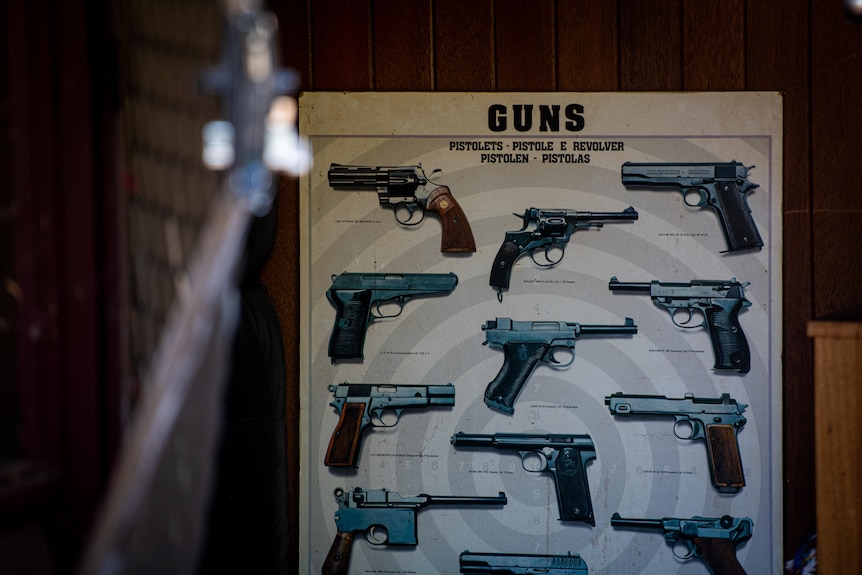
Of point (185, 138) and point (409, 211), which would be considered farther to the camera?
point (409, 211)

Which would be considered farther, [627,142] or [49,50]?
[627,142]

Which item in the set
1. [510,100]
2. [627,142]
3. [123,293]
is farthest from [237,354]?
[627,142]

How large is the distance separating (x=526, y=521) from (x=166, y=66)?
189 cm

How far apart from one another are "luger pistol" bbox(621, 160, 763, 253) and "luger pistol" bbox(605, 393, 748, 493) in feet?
1.73

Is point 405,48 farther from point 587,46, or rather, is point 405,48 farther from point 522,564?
point 522,564

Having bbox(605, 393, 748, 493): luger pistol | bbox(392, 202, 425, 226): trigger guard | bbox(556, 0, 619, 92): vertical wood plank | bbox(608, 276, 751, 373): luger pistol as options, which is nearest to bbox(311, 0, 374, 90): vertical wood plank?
bbox(392, 202, 425, 226): trigger guard

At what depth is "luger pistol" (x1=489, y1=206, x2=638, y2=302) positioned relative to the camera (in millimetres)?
2281

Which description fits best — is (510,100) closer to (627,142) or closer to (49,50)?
(627,142)

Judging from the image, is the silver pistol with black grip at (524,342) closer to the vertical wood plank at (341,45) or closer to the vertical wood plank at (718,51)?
the vertical wood plank at (718,51)

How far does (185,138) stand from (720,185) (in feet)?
6.38

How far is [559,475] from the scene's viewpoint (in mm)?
2248

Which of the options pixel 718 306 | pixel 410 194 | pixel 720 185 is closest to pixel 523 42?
pixel 410 194

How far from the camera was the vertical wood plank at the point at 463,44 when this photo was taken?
233 centimetres

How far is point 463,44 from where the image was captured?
2334 millimetres
